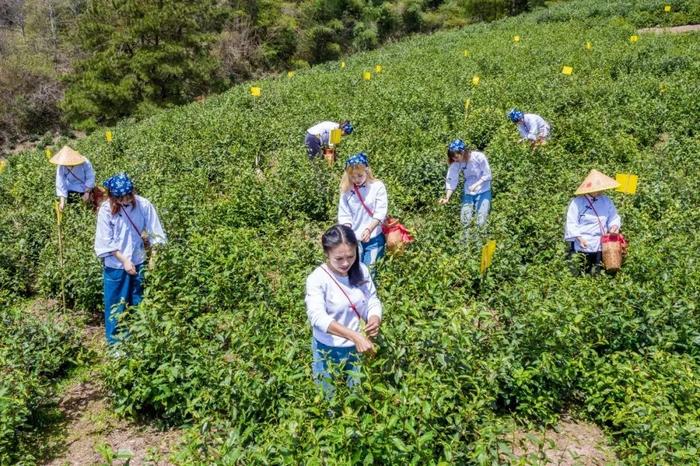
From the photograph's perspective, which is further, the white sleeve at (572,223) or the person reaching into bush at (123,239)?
the white sleeve at (572,223)

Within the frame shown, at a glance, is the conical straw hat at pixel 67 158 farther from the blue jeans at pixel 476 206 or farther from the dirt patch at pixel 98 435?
the blue jeans at pixel 476 206

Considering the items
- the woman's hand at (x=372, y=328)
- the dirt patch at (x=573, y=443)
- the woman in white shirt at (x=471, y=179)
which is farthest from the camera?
the woman in white shirt at (x=471, y=179)

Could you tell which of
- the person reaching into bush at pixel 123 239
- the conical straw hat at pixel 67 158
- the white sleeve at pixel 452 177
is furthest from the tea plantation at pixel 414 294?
the conical straw hat at pixel 67 158

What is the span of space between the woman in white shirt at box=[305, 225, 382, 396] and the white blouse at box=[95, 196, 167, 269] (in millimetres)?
2367

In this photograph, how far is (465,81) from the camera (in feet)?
48.1

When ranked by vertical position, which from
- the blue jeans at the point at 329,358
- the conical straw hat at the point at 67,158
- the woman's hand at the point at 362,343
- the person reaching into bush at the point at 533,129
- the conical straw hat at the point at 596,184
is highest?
the person reaching into bush at the point at 533,129

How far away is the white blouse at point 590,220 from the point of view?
5527 mm

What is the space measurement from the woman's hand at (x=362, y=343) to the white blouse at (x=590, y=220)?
316cm

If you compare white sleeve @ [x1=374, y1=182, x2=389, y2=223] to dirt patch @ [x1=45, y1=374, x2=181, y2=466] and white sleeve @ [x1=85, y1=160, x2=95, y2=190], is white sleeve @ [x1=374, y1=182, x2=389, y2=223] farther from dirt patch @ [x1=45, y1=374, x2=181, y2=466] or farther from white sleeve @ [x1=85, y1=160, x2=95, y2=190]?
white sleeve @ [x1=85, y1=160, x2=95, y2=190]

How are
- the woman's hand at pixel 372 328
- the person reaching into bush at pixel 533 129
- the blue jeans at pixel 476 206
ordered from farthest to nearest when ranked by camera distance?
the person reaching into bush at pixel 533 129
the blue jeans at pixel 476 206
the woman's hand at pixel 372 328

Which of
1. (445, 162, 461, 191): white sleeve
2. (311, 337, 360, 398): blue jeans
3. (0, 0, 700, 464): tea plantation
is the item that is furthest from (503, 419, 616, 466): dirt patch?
(445, 162, 461, 191): white sleeve

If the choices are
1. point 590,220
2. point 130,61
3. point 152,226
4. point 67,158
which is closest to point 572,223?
point 590,220

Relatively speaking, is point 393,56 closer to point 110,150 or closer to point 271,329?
point 110,150

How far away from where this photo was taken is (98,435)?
4430 millimetres
